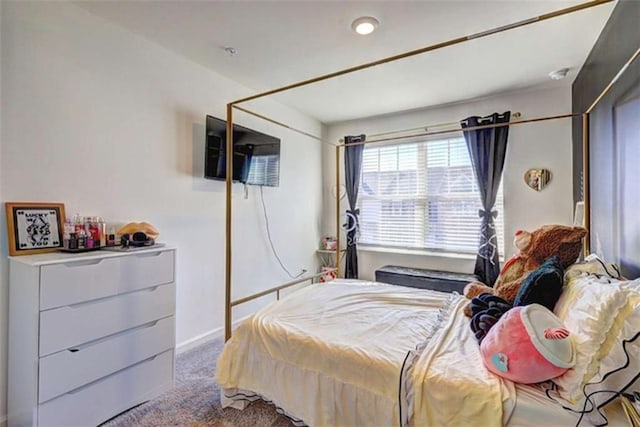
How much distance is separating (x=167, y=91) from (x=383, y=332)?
244 centimetres

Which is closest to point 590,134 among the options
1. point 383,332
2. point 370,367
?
point 383,332

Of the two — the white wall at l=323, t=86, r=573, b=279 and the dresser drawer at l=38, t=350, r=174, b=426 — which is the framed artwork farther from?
the white wall at l=323, t=86, r=573, b=279

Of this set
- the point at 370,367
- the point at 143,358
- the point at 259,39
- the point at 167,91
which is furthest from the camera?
the point at 167,91

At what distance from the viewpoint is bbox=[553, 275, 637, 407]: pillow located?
1023 millimetres

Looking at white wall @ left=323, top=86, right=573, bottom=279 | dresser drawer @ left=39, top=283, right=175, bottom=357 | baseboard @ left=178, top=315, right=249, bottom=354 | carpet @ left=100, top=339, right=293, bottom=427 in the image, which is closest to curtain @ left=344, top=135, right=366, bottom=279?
white wall @ left=323, top=86, right=573, bottom=279

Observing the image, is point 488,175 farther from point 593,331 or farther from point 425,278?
point 593,331

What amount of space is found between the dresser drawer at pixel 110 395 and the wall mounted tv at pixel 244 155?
1545 mm

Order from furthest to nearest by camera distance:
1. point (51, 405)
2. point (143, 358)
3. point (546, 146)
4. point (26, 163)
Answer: point (546, 146)
point (143, 358)
point (26, 163)
point (51, 405)

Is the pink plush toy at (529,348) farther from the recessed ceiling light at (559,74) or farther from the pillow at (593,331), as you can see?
the recessed ceiling light at (559,74)

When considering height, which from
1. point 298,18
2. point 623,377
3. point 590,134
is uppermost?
point 298,18

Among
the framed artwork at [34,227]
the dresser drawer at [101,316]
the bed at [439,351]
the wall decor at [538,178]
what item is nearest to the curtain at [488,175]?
the wall decor at [538,178]

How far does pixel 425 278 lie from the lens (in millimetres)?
3486

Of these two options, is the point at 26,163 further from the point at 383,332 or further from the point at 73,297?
the point at 383,332

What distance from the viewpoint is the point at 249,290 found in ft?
11.1
